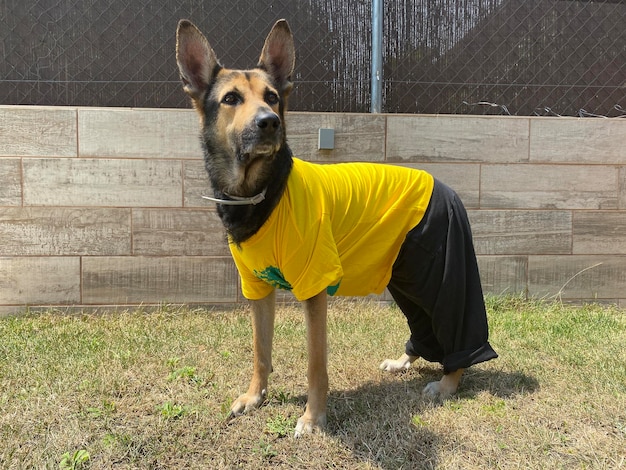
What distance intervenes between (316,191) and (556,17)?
4686 mm

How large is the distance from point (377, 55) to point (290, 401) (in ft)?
13.1

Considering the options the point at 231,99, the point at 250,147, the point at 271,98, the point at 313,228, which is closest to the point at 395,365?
the point at 313,228

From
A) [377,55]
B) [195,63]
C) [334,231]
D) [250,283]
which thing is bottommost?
[250,283]

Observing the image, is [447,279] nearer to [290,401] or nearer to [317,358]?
[317,358]

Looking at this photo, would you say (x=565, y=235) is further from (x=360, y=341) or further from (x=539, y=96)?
(x=360, y=341)

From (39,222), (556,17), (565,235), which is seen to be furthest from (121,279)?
(556,17)

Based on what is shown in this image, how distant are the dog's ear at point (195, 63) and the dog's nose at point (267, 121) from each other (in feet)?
2.27

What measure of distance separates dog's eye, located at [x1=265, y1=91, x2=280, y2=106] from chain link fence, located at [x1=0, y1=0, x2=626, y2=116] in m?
2.51

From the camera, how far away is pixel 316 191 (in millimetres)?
2930

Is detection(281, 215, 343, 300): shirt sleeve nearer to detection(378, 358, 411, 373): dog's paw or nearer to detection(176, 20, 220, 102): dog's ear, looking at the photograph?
detection(176, 20, 220, 102): dog's ear

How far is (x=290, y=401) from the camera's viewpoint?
3193 mm

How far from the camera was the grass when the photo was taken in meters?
2.55

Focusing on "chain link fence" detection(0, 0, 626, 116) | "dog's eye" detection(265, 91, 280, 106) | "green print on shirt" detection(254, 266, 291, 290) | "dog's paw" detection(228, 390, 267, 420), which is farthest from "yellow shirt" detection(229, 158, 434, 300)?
"chain link fence" detection(0, 0, 626, 116)

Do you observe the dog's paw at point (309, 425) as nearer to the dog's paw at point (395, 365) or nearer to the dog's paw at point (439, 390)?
the dog's paw at point (439, 390)
